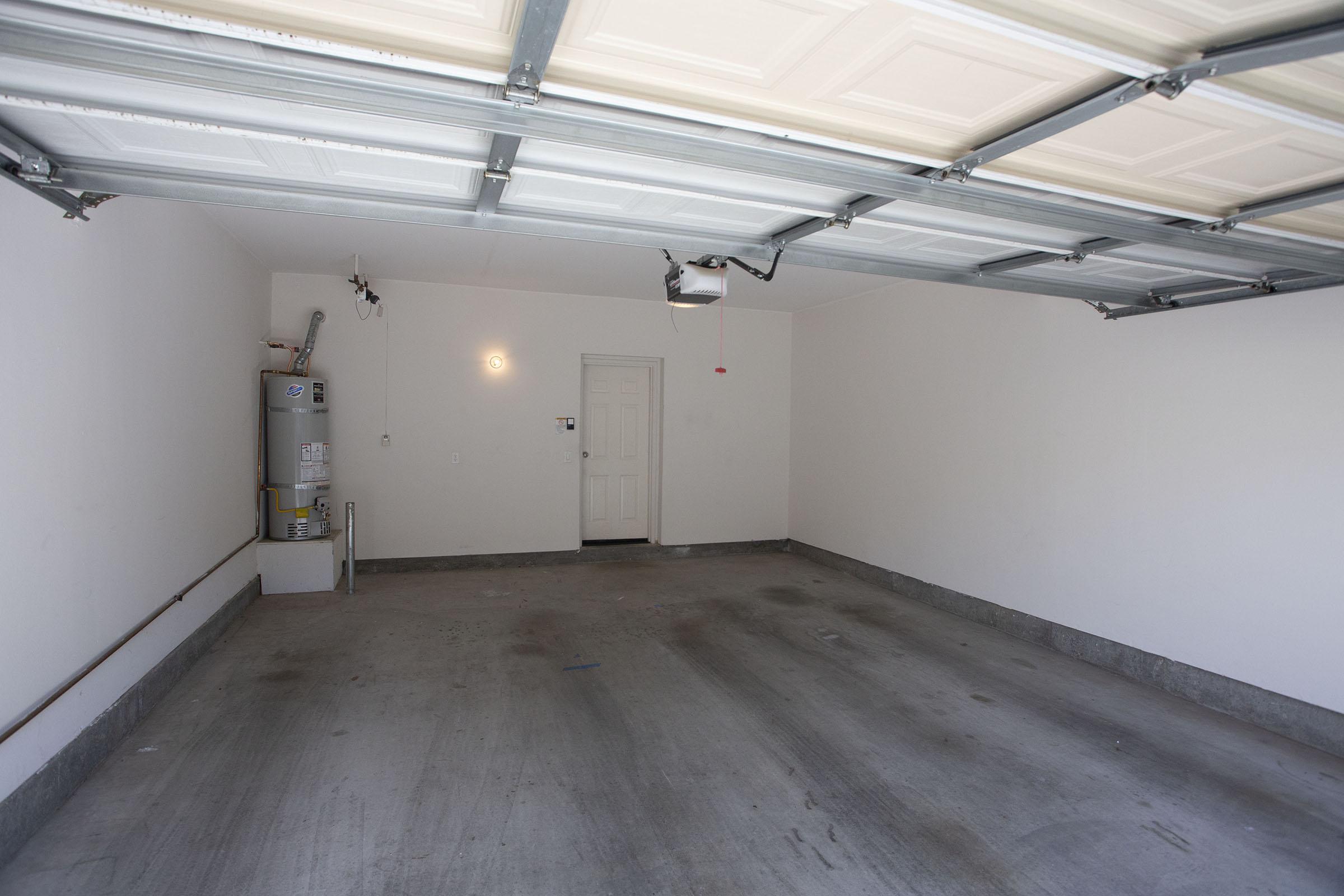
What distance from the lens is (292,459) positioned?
5355 millimetres

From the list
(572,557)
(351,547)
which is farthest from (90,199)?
(572,557)

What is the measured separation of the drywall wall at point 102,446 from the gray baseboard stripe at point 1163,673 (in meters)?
5.21

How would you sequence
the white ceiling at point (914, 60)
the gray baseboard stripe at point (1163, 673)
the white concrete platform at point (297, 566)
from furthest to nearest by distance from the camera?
the white concrete platform at point (297, 566) → the gray baseboard stripe at point (1163, 673) → the white ceiling at point (914, 60)

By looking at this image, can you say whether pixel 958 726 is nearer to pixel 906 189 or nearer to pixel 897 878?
pixel 897 878

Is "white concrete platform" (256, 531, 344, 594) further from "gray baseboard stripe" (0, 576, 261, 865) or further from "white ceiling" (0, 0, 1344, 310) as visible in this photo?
"white ceiling" (0, 0, 1344, 310)

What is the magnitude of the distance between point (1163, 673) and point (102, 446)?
556 centimetres

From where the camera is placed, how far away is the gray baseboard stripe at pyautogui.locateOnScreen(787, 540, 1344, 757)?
3281 millimetres

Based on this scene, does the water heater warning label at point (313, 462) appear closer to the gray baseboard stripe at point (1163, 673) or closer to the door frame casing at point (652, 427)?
the door frame casing at point (652, 427)

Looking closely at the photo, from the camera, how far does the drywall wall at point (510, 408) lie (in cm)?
603

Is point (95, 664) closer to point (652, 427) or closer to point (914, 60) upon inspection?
point (914, 60)

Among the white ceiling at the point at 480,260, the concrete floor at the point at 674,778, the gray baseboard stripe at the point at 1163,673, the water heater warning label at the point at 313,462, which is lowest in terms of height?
the concrete floor at the point at 674,778

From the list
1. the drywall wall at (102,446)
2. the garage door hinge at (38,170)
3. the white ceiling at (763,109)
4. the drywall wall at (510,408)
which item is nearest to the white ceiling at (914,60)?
the white ceiling at (763,109)

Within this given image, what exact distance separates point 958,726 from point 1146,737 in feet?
2.93

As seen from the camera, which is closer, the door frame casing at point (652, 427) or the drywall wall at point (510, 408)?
the drywall wall at point (510, 408)
